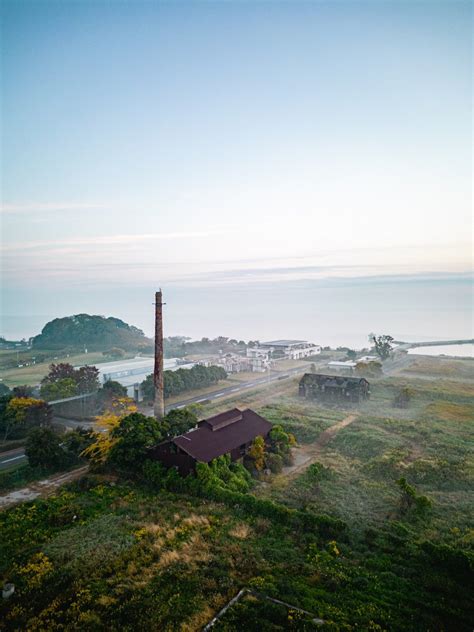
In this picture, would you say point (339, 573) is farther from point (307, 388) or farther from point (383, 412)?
point (307, 388)

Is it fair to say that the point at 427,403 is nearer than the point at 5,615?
No

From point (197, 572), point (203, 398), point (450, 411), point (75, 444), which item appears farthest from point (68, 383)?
point (450, 411)

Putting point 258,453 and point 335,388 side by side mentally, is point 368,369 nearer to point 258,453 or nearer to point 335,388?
point 335,388

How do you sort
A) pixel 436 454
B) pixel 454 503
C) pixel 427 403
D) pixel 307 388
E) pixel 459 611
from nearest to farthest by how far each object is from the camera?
pixel 459 611 < pixel 454 503 < pixel 436 454 < pixel 427 403 < pixel 307 388

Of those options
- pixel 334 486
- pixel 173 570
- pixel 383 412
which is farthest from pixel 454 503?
pixel 383 412

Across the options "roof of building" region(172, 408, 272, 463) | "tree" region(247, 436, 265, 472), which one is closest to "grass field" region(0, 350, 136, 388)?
"roof of building" region(172, 408, 272, 463)

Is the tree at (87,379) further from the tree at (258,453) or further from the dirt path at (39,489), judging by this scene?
the tree at (258,453)

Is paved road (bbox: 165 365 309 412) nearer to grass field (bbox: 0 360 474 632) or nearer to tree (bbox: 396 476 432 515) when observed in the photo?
grass field (bbox: 0 360 474 632)
